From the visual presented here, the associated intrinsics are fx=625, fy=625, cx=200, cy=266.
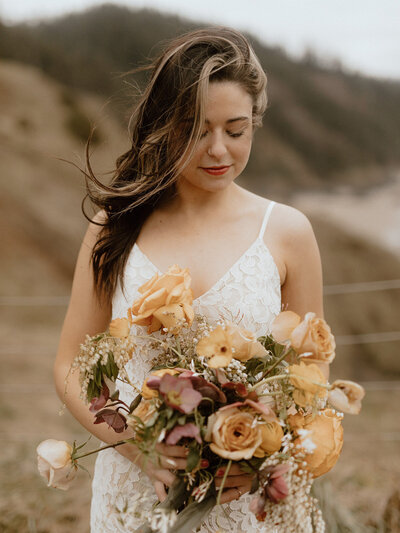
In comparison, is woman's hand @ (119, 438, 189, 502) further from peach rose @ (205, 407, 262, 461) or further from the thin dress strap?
the thin dress strap

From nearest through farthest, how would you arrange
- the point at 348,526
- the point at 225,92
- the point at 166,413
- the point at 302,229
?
the point at 166,413
the point at 225,92
the point at 302,229
the point at 348,526

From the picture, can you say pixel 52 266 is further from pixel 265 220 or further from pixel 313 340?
pixel 313 340

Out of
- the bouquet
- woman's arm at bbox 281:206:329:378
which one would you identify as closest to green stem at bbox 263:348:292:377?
the bouquet

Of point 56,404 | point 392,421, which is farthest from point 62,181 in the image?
point 392,421

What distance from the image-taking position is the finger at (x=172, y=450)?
3.66ft

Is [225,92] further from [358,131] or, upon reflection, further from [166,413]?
[358,131]

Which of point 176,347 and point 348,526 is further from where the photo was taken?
point 348,526

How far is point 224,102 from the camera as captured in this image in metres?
1.62

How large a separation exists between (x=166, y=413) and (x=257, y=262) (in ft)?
2.42

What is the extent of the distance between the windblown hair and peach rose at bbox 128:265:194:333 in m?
0.46

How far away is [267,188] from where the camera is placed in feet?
40.6

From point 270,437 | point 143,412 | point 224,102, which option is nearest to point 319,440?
point 270,437

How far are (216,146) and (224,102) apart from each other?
124mm

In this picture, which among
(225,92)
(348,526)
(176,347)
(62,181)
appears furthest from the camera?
(62,181)
